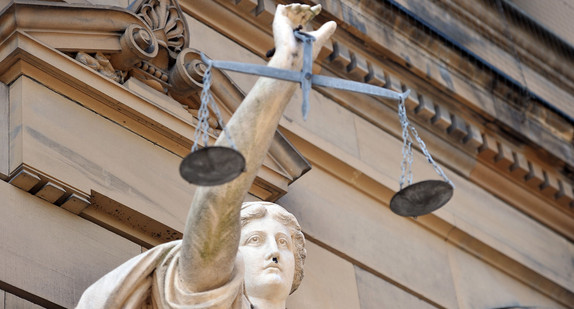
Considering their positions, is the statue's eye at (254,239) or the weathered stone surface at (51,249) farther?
the statue's eye at (254,239)

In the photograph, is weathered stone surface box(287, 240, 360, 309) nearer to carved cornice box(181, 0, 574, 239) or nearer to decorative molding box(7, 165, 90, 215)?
carved cornice box(181, 0, 574, 239)

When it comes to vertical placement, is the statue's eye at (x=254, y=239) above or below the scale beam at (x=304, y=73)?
below

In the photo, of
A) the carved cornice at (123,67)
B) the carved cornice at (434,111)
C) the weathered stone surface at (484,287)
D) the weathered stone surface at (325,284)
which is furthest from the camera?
the weathered stone surface at (484,287)

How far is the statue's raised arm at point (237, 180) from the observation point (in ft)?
23.0

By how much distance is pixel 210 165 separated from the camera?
21.5 feet

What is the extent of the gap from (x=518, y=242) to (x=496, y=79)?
1448 millimetres

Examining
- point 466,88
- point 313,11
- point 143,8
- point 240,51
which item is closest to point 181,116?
point 143,8

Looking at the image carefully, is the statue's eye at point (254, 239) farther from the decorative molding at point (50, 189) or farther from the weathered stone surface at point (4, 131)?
the weathered stone surface at point (4, 131)

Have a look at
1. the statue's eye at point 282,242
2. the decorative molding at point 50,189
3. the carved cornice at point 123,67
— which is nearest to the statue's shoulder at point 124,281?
the statue's eye at point 282,242

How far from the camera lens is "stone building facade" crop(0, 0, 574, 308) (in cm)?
850

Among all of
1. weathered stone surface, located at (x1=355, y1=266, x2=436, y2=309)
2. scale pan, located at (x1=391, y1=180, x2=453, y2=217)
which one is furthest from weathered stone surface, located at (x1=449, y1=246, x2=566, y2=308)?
scale pan, located at (x1=391, y1=180, x2=453, y2=217)

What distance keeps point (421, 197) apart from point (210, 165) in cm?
124

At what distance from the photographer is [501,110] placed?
1273cm

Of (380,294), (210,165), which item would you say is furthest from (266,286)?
(380,294)
